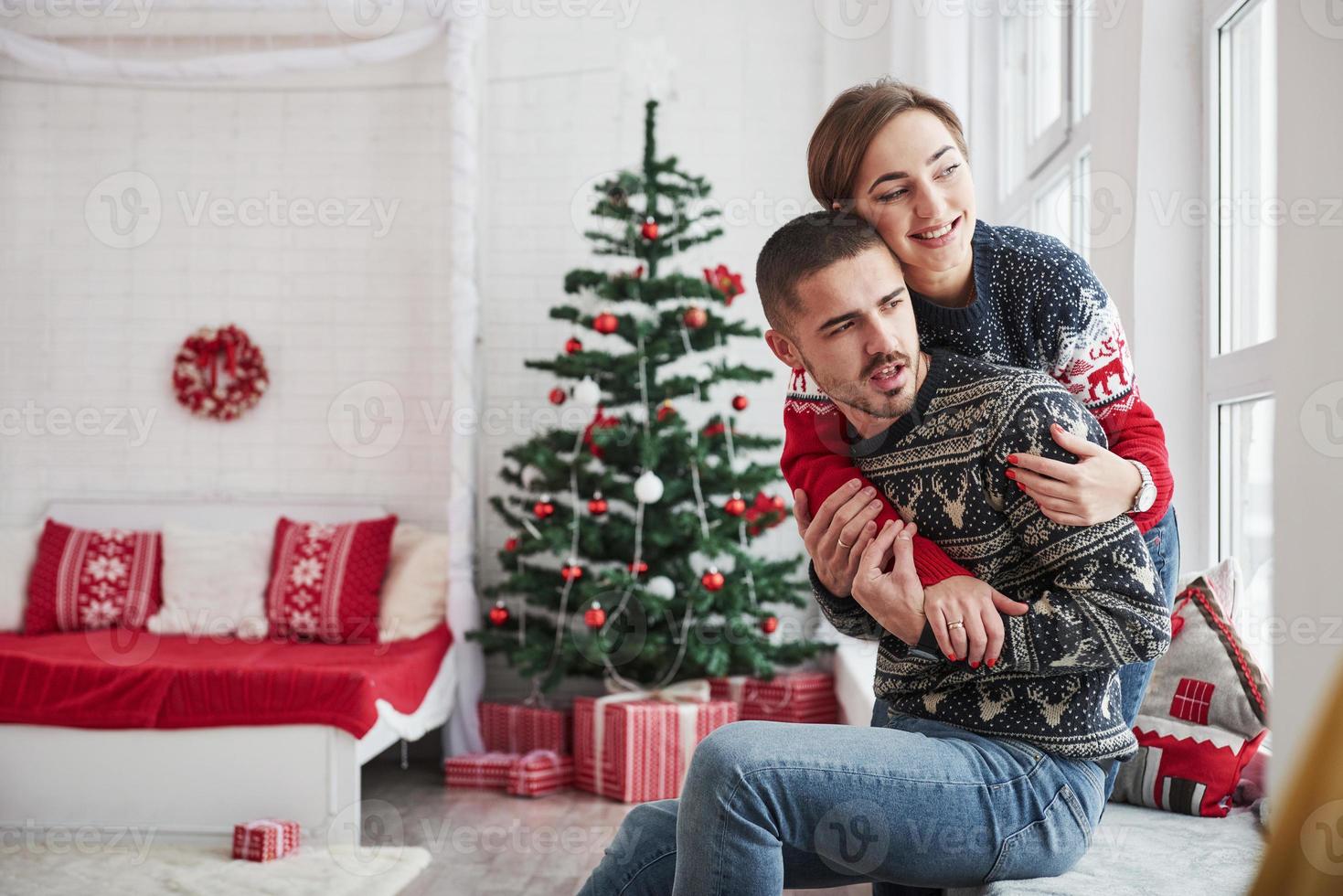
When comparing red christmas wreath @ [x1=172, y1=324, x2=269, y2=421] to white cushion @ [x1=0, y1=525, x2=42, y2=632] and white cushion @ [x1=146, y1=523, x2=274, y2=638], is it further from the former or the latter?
white cushion @ [x1=0, y1=525, x2=42, y2=632]

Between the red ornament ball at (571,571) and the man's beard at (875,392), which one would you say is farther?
the red ornament ball at (571,571)

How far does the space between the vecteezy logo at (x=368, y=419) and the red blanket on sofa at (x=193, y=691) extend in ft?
4.24

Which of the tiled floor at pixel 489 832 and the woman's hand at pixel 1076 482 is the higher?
the woman's hand at pixel 1076 482

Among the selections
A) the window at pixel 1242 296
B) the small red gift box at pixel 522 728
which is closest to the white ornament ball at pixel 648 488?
the small red gift box at pixel 522 728

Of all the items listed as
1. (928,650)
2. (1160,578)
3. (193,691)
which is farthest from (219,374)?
(1160,578)

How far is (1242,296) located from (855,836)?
142 cm

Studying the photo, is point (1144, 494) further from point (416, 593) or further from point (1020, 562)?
point (416, 593)

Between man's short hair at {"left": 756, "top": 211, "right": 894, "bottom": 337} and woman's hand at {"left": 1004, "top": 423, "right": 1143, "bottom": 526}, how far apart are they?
283 mm

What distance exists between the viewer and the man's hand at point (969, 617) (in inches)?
44.0

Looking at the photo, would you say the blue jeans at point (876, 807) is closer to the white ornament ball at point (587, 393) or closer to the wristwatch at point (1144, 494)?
the wristwatch at point (1144, 494)
